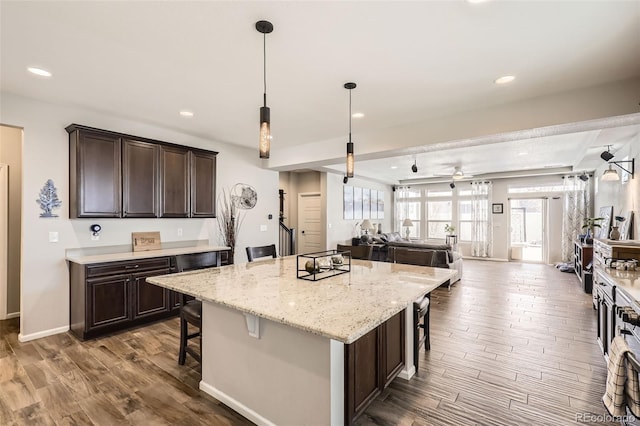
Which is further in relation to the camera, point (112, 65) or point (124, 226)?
point (124, 226)

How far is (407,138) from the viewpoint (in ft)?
14.2

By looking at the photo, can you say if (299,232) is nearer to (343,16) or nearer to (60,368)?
(60,368)

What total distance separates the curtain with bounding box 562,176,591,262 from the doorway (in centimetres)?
51

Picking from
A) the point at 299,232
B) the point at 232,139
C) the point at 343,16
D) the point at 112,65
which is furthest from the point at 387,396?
the point at 299,232

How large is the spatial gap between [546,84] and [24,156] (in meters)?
5.64

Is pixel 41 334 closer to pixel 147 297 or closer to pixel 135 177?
pixel 147 297

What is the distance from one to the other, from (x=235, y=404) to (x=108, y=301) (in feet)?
7.81

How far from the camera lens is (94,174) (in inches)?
147

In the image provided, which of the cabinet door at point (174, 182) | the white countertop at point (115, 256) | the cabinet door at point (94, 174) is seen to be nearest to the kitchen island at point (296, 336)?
the white countertop at point (115, 256)

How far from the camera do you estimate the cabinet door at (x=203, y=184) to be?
15.7ft

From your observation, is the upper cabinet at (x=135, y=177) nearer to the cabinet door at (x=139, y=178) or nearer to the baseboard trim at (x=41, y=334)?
the cabinet door at (x=139, y=178)

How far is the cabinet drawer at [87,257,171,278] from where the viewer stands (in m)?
3.54

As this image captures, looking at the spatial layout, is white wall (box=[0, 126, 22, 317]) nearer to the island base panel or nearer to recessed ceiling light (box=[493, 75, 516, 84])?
the island base panel

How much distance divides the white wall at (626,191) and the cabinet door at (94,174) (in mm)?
7027
